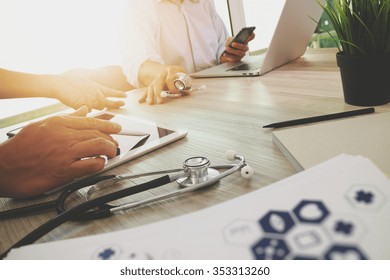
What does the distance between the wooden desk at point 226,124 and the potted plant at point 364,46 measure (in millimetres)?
38

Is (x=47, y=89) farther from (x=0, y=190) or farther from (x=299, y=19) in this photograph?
A: (x=299, y=19)

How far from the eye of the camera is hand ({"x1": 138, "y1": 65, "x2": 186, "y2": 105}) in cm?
95

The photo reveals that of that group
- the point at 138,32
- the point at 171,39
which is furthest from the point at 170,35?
the point at 138,32

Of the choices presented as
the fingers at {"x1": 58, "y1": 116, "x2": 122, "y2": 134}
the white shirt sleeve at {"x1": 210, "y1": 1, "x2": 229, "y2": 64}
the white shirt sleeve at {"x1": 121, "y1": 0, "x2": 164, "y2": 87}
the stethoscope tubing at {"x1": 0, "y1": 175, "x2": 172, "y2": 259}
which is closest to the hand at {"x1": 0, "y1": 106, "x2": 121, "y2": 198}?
the fingers at {"x1": 58, "y1": 116, "x2": 122, "y2": 134}

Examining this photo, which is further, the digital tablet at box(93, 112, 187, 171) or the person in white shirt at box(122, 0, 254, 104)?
the person in white shirt at box(122, 0, 254, 104)

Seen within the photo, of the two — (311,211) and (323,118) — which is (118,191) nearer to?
(311,211)

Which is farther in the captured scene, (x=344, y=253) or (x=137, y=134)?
(x=137, y=134)

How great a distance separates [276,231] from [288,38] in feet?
3.06

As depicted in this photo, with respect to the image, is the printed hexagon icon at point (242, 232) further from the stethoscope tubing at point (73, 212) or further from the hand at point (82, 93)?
the hand at point (82, 93)

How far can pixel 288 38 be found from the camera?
1.06 m

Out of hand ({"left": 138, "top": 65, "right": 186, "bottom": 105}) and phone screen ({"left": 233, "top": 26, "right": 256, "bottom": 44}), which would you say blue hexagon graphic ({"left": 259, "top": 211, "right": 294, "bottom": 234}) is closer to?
hand ({"left": 138, "top": 65, "right": 186, "bottom": 105})

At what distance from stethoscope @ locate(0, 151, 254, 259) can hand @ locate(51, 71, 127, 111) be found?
54cm
